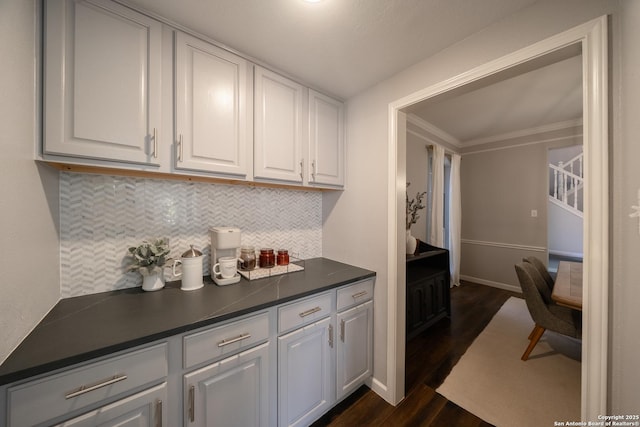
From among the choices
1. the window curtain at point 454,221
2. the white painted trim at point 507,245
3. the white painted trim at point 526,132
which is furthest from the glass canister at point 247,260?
the white painted trim at point 526,132

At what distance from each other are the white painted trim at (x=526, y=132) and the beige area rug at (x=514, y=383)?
296 centimetres

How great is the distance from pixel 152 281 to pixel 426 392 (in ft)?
6.64

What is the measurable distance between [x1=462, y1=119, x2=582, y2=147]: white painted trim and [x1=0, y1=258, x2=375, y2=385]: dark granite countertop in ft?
13.2

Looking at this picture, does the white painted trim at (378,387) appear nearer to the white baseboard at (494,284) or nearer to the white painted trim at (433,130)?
the white painted trim at (433,130)

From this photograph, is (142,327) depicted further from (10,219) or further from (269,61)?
(269,61)

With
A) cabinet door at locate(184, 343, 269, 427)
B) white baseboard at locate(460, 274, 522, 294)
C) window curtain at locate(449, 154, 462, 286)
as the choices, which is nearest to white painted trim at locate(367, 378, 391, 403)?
cabinet door at locate(184, 343, 269, 427)

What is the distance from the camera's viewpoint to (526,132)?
3562mm

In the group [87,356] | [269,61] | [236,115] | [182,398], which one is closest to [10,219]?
[87,356]

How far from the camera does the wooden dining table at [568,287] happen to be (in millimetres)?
1603

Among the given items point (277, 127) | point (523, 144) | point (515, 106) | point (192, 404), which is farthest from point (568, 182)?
point (192, 404)

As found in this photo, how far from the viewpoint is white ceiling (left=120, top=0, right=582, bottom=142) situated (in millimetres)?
1045

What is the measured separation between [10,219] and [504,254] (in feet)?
17.2

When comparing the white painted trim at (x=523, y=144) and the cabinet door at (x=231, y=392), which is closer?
the cabinet door at (x=231, y=392)

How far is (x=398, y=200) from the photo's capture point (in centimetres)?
154
